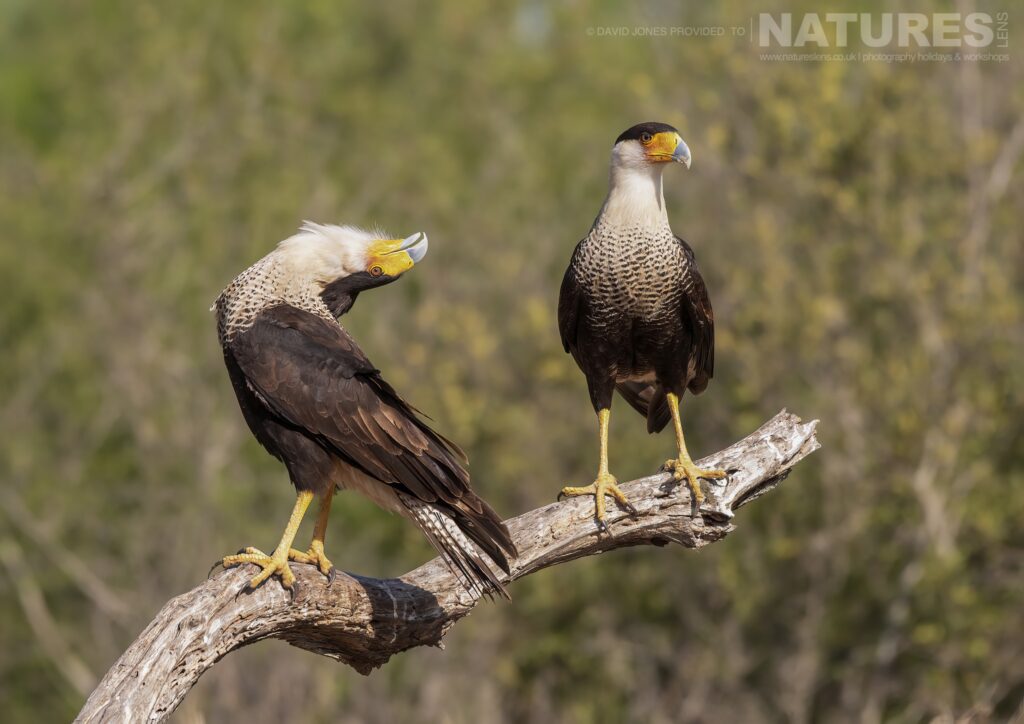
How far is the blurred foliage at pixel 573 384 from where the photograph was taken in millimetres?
16109

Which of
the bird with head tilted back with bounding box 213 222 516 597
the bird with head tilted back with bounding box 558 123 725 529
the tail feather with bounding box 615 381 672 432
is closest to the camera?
the bird with head tilted back with bounding box 213 222 516 597

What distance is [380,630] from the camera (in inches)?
257

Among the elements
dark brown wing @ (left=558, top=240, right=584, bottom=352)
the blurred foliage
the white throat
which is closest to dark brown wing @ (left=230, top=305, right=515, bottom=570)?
dark brown wing @ (left=558, top=240, right=584, bottom=352)

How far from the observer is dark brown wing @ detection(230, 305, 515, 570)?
643cm

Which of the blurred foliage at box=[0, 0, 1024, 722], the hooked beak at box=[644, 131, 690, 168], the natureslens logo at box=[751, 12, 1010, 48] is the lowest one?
the blurred foliage at box=[0, 0, 1024, 722]

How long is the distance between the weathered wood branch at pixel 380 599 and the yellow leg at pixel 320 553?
6 cm

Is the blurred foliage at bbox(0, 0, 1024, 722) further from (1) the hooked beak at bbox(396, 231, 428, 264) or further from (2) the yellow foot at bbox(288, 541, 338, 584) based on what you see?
(1) the hooked beak at bbox(396, 231, 428, 264)

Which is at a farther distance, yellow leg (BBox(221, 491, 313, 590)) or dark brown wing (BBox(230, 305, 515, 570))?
dark brown wing (BBox(230, 305, 515, 570))

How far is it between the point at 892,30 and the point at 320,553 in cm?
1206

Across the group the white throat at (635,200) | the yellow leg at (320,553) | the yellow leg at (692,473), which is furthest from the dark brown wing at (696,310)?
the yellow leg at (320,553)

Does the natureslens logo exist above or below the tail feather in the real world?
above

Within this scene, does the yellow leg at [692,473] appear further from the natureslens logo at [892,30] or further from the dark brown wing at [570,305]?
the natureslens logo at [892,30]

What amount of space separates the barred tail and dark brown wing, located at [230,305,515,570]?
0.24 ft

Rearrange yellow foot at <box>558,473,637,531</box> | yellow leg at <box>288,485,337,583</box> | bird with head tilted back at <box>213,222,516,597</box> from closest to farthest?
bird with head tilted back at <box>213,222,516,597</box>, yellow leg at <box>288,485,337,583</box>, yellow foot at <box>558,473,637,531</box>
